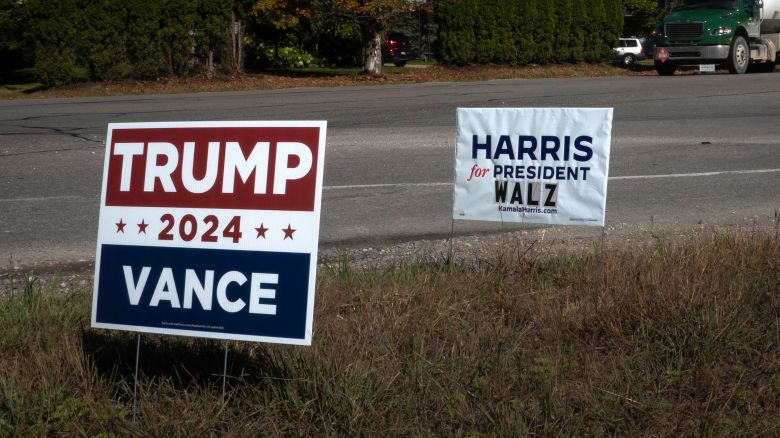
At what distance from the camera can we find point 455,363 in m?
4.27

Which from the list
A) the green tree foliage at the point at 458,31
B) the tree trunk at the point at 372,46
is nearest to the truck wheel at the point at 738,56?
the green tree foliage at the point at 458,31

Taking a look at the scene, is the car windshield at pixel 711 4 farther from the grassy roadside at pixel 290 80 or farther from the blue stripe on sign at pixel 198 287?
the blue stripe on sign at pixel 198 287

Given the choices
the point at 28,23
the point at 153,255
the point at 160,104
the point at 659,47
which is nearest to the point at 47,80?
the point at 28,23

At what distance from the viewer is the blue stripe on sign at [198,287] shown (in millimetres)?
3701

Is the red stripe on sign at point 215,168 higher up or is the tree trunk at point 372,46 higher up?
the red stripe on sign at point 215,168

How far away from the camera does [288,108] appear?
16.3 meters

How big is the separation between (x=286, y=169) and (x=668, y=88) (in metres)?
16.8

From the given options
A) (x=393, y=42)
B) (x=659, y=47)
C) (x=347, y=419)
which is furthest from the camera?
(x=393, y=42)

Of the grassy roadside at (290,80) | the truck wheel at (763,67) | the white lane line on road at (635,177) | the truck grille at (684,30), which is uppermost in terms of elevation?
the truck grille at (684,30)

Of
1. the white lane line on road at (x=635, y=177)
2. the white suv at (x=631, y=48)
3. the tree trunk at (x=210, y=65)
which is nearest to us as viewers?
the white lane line on road at (x=635, y=177)

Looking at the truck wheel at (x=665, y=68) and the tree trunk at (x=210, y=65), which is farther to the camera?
the truck wheel at (x=665, y=68)

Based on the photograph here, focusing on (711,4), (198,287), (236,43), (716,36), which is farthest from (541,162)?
(711,4)

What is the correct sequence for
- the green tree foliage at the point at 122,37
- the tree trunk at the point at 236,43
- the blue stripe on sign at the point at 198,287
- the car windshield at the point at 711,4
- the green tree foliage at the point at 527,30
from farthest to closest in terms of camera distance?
the green tree foliage at the point at 527,30
the car windshield at the point at 711,4
the tree trunk at the point at 236,43
the green tree foliage at the point at 122,37
the blue stripe on sign at the point at 198,287

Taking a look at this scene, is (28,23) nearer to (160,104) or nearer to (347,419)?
(160,104)
